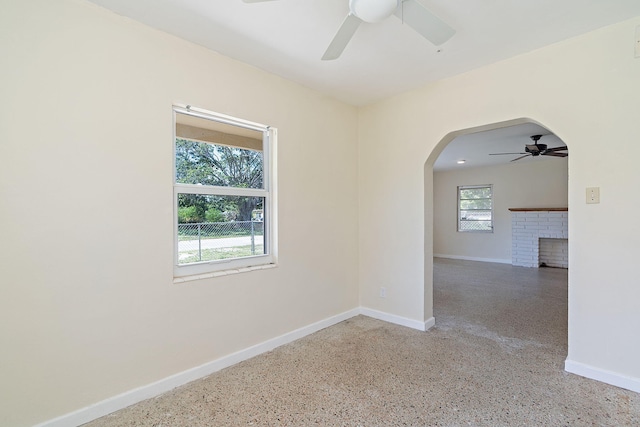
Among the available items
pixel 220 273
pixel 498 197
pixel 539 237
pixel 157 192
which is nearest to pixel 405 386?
pixel 220 273

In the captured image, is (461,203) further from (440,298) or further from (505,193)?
(440,298)

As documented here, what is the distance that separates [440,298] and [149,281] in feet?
11.9

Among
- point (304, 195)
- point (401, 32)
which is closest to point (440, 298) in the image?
point (304, 195)

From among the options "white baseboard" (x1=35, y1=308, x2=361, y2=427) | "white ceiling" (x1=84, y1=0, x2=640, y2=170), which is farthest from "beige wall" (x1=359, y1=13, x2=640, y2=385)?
"white baseboard" (x1=35, y1=308, x2=361, y2=427)

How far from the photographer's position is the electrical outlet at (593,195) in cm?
210

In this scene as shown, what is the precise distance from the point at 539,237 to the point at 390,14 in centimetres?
687

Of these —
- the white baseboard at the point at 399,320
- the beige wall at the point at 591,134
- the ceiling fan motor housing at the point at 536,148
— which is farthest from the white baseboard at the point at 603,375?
the ceiling fan motor housing at the point at 536,148

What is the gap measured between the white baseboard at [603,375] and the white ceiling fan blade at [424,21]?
2427 millimetres

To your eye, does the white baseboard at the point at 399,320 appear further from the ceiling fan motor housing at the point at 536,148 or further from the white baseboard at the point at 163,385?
the ceiling fan motor housing at the point at 536,148

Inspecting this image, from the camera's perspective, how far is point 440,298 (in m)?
4.19

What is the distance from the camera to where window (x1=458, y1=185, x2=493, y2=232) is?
7.61m

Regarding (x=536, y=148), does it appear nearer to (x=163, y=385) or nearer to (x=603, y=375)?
(x=603, y=375)

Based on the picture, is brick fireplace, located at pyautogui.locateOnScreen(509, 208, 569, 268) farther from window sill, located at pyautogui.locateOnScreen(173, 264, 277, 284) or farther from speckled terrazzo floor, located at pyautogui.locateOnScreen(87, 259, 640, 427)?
window sill, located at pyautogui.locateOnScreen(173, 264, 277, 284)

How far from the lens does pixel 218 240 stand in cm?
244
